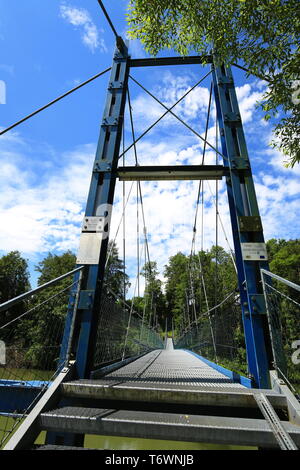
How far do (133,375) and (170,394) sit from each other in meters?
0.95

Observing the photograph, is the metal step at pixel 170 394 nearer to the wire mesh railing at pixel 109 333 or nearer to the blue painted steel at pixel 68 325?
the blue painted steel at pixel 68 325

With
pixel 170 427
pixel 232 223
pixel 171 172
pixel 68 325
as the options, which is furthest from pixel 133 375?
pixel 171 172

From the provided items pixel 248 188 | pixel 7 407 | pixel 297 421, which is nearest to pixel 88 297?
pixel 7 407

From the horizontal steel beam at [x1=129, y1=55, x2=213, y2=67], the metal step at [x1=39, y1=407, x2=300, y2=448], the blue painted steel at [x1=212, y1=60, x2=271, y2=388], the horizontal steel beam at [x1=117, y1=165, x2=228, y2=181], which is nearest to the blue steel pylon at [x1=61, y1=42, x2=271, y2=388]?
the blue painted steel at [x1=212, y1=60, x2=271, y2=388]

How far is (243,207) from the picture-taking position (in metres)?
2.20

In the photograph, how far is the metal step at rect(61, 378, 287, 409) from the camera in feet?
4.25

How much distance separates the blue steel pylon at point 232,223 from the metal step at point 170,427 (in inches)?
23.5

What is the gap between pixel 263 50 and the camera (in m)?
2.64

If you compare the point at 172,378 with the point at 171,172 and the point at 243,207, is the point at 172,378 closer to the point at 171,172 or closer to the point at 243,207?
the point at 243,207

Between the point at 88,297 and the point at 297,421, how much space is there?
1.48m

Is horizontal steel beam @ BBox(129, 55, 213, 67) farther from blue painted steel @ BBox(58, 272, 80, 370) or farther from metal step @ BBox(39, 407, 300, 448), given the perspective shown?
metal step @ BBox(39, 407, 300, 448)

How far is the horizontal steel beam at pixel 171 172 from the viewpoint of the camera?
250cm

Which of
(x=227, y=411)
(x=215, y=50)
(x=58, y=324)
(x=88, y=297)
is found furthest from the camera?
(x=215, y=50)

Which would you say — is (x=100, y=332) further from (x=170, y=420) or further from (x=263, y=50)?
(x=263, y=50)
